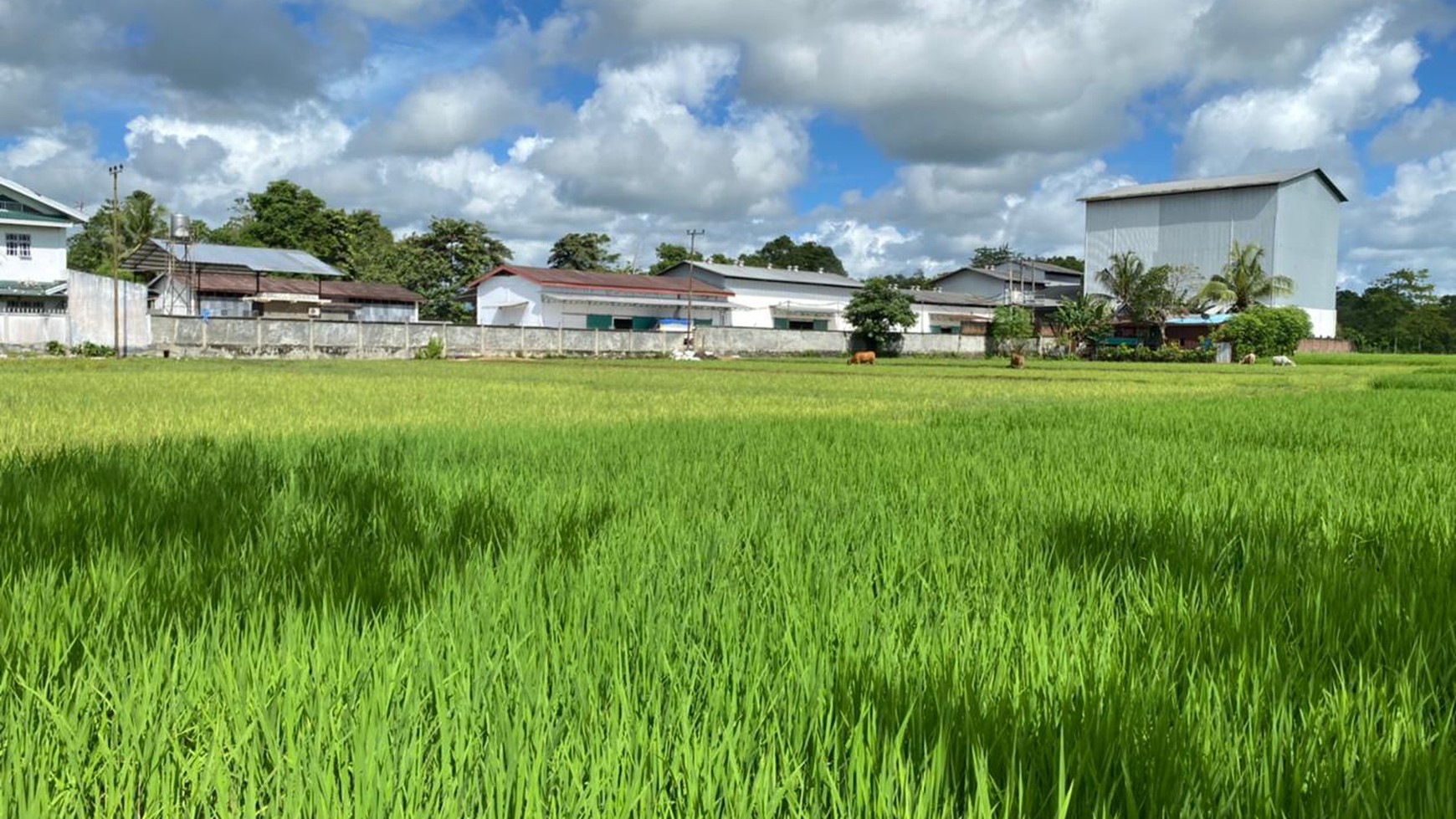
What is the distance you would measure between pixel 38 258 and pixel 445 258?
2648 cm

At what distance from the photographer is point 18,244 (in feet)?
111

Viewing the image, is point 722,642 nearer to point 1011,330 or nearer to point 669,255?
point 1011,330

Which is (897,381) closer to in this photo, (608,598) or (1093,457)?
(1093,457)

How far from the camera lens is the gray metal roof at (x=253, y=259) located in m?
40.4

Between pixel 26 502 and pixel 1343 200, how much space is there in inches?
2678

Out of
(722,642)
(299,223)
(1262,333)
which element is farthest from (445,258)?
(722,642)

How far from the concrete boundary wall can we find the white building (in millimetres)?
18475

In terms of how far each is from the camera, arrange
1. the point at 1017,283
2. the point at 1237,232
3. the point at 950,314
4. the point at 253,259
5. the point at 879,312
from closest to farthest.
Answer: the point at 253,259 < the point at 879,312 < the point at 1237,232 < the point at 950,314 < the point at 1017,283

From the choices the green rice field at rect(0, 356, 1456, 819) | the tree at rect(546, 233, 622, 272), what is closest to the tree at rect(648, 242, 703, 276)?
the tree at rect(546, 233, 622, 272)

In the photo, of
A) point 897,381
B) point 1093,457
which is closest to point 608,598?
point 1093,457

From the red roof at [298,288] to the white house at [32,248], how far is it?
4.91 metres

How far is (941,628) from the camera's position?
1757 millimetres

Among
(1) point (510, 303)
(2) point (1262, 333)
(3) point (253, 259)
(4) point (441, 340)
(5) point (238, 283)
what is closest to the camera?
(4) point (441, 340)

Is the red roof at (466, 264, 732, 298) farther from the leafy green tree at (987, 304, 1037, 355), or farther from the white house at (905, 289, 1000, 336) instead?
the leafy green tree at (987, 304, 1037, 355)
